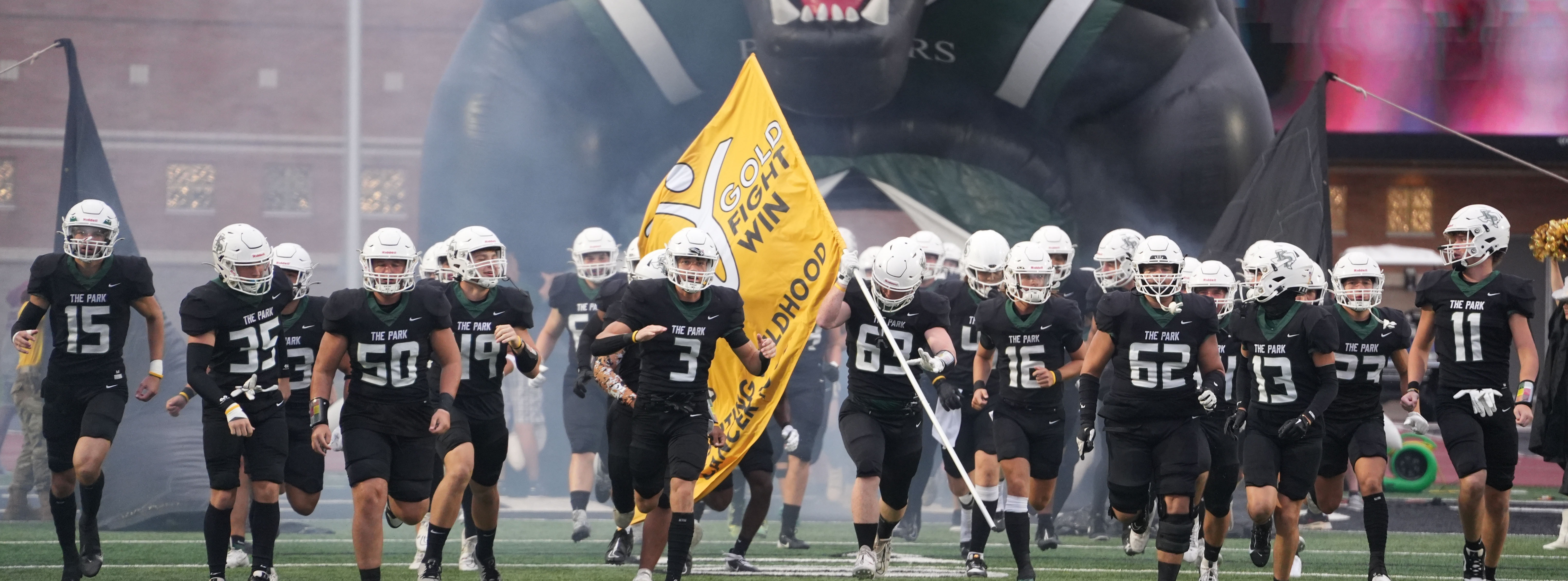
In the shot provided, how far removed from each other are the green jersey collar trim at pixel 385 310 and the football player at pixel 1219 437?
3.40m

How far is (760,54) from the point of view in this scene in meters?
10.8

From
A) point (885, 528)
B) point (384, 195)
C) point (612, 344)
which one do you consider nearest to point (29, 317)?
point (612, 344)

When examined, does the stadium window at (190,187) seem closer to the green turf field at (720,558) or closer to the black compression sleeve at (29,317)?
the green turf field at (720,558)

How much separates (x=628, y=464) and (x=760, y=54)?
171 inches

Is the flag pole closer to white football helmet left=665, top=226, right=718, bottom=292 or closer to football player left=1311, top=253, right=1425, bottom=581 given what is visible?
white football helmet left=665, top=226, right=718, bottom=292

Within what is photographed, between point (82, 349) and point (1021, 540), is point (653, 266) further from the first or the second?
point (82, 349)

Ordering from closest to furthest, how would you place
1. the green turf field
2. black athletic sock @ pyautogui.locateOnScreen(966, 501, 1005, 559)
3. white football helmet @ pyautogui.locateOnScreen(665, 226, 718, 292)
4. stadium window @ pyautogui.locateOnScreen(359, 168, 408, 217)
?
white football helmet @ pyautogui.locateOnScreen(665, 226, 718, 292) → black athletic sock @ pyautogui.locateOnScreen(966, 501, 1005, 559) → the green turf field → stadium window @ pyautogui.locateOnScreen(359, 168, 408, 217)

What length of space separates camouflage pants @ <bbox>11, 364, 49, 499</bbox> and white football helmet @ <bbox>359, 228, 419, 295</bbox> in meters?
4.53

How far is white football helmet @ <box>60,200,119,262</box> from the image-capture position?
721cm

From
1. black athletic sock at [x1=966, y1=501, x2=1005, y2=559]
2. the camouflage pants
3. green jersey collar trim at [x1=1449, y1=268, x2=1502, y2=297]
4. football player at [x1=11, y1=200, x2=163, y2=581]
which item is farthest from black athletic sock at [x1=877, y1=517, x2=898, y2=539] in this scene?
the camouflage pants

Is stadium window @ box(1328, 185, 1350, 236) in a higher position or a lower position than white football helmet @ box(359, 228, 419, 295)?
higher

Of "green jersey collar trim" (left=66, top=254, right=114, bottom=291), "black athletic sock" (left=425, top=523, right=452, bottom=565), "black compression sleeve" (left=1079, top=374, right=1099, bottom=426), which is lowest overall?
"black athletic sock" (left=425, top=523, right=452, bottom=565)

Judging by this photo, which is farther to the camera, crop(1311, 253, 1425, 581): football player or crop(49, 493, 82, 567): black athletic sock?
crop(1311, 253, 1425, 581): football player

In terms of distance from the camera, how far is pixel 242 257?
6.79 m
